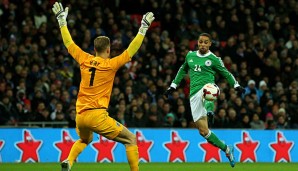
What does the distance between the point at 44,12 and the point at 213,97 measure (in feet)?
31.8

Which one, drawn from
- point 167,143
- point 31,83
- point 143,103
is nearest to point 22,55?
point 31,83

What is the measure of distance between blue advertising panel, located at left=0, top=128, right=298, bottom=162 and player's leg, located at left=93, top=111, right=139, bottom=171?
746cm

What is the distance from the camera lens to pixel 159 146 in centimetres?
1811

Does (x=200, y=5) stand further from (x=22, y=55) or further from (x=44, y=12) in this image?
(x=22, y=55)

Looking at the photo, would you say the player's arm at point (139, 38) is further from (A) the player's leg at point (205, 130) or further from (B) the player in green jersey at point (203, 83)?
(A) the player's leg at point (205, 130)

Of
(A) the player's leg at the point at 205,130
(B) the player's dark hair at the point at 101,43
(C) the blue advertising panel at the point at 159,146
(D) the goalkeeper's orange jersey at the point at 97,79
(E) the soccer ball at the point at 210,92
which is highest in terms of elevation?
(B) the player's dark hair at the point at 101,43

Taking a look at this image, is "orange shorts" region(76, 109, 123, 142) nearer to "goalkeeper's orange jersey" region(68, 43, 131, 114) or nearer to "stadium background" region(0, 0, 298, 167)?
"goalkeeper's orange jersey" region(68, 43, 131, 114)

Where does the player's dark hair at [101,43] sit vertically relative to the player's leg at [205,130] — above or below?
above

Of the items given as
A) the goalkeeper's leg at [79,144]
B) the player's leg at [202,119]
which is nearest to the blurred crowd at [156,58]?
the player's leg at [202,119]

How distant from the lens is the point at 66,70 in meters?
20.1

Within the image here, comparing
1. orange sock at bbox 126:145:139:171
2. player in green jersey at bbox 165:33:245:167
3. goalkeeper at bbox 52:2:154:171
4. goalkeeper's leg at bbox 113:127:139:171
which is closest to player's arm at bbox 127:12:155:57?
goalkeeper at bbox 52:2:154:171

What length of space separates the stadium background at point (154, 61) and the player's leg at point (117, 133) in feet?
25.0

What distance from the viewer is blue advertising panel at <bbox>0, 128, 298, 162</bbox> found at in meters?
17.5

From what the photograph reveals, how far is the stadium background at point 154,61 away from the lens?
18.9 meters
